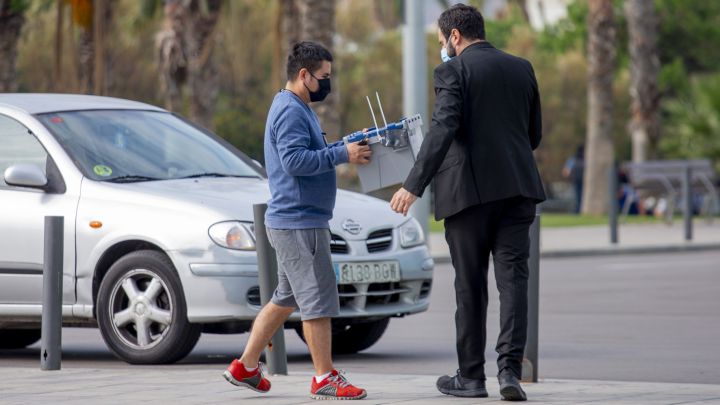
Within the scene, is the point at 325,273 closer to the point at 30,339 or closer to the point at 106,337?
the point at 106,337

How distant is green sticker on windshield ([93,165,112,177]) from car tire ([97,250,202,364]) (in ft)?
2.14

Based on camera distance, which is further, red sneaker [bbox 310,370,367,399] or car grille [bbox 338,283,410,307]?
car grille [bbox 338,283,410,307]

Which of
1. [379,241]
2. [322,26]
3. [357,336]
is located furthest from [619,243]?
[379,241]

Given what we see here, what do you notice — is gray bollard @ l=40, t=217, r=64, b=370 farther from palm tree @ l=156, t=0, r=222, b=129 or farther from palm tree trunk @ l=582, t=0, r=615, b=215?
palm tree trunk @ l=582, t=0, r=615, b=215

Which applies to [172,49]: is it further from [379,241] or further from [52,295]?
[52,295]

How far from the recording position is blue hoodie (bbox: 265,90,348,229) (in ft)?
24.1

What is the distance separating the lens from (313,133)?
A: 753cm

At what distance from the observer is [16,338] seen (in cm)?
1125

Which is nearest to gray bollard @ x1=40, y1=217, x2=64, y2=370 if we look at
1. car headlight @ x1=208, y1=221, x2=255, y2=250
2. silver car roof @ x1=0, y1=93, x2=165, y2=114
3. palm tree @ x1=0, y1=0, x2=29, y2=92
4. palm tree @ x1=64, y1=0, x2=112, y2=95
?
car headlight @ x1=208, y1=221, x2=255, y2=250

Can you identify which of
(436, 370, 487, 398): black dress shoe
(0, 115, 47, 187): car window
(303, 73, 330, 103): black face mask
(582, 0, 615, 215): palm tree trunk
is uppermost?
(582, 0, 615, 215): palm tree trunk

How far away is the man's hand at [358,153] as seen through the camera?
24.2 ft

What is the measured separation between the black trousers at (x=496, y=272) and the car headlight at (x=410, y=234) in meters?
2.44

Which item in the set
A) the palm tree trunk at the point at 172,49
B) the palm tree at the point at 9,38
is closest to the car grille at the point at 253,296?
the palm tree at the point at 9,38

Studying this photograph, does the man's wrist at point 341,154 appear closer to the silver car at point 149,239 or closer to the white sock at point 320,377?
the white sock at point 320,377
